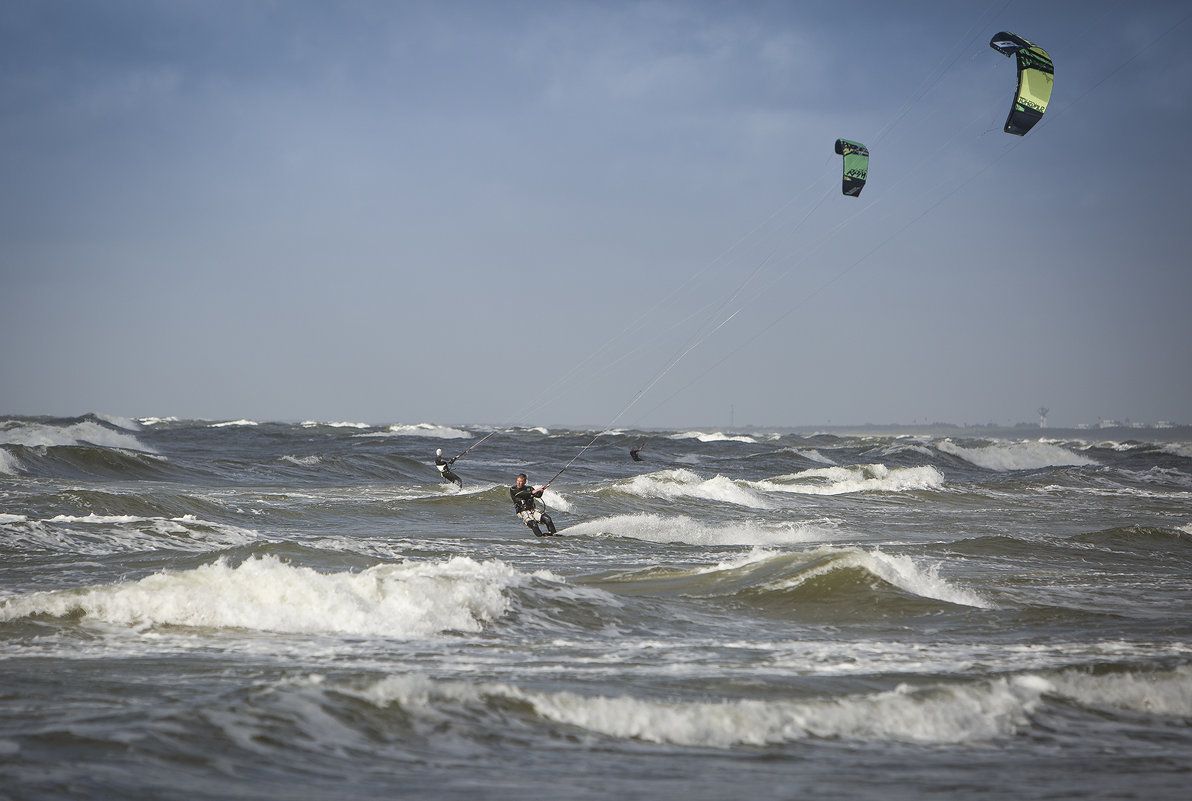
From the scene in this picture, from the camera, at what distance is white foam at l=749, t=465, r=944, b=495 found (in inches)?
1157

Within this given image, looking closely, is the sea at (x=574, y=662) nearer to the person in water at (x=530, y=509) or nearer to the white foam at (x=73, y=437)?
the person in water at (x=530, y=509)

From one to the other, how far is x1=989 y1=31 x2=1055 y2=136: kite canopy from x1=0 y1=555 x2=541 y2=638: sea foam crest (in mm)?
11745

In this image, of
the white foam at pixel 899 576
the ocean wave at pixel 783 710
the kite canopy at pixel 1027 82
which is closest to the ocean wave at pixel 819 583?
the white foam at pixel 899 576

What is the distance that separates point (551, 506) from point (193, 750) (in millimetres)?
17341

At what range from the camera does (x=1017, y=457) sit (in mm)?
53656

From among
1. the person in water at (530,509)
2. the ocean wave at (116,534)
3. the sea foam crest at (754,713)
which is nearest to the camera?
the sea foam crest at (754,713)

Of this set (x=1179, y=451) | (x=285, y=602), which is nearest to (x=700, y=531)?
(x=285, y=602)

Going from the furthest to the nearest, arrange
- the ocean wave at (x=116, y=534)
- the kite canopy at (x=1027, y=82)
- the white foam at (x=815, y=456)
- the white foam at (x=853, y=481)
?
the white foam at (x=815, y=456) < the white foam at (x=853, y=481) < the kite canopy at (x=1027, y=82) < the ocean wave at (x=116, y=534)

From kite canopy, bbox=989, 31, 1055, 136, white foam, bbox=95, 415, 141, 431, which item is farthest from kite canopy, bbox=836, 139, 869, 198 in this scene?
white foam, bbox=95, 415, 141, 431

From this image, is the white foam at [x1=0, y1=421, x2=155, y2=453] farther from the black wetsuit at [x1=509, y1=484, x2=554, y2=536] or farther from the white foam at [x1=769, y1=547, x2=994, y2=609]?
the white foam at [x1=769, y1=547, x2=994, y2=609]

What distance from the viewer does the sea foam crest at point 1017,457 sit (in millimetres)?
51688

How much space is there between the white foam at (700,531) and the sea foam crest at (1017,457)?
112 feet

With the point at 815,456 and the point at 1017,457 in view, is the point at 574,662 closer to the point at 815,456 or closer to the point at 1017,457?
the point at 815,456

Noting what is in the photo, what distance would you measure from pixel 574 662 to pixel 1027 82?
43.5ft
